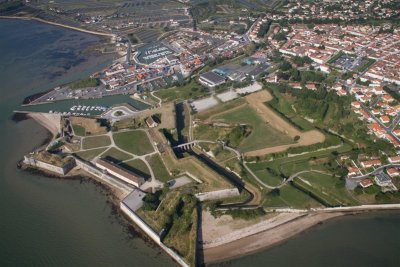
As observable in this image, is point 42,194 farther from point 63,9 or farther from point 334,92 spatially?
point 63,9

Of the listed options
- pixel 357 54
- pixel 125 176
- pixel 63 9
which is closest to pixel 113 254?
pixel 125 176

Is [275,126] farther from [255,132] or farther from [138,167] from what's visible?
[138,167]

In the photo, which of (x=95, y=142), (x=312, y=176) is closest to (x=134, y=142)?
(x=95, y=142)

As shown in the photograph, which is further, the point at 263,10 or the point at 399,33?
the point at 263,10

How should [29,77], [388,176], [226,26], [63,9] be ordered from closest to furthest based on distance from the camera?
[388,176]
[29,77]
[226,26]
[63,9]

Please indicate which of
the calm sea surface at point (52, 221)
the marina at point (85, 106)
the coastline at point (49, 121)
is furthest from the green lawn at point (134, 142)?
the coastline at point (49, 121)

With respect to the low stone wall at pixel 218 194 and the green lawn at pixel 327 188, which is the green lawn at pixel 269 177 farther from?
the low stone wall at pixel 218 194

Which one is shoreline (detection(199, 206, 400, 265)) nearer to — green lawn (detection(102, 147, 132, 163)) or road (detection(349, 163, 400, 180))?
road (detection(349, 163, 400, 180))
